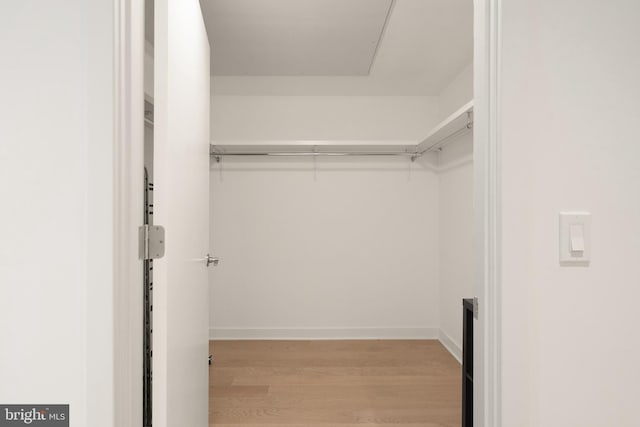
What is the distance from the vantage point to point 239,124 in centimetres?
331

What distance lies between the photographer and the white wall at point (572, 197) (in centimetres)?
81

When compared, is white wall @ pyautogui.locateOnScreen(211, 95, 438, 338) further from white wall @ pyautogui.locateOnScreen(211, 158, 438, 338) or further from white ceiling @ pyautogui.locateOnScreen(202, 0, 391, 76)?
white ceiling @ pyautogui.locateOnScreen(202, 0, 391, 76)

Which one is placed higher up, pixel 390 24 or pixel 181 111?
pixel 390 24

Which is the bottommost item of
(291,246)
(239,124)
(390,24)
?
Answer: (291,246)

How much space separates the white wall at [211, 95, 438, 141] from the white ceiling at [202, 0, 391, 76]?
0.26 metres

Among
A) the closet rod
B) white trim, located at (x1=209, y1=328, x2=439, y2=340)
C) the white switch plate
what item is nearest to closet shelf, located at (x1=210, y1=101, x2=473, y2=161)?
the closet rod

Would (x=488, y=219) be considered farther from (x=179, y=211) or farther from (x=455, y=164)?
(x=455, y=164)

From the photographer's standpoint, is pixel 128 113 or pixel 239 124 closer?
pixel 128 113

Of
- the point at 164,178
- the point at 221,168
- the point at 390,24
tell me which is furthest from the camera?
the point at 221,168

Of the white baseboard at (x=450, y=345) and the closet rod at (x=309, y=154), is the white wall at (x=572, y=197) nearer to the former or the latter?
the white baseboard at (x=450, y=345)
